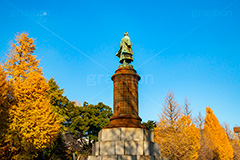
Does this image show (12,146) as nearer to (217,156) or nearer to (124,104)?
(124,104)

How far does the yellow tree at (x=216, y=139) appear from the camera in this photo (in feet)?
107

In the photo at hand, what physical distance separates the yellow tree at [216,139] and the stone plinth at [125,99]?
75.2 ft

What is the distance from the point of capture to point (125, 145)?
10.9m

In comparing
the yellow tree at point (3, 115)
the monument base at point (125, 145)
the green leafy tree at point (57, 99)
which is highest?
the green leafy tree at point (57, 99)

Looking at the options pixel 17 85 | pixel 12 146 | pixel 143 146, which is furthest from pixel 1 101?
pixel 143 146

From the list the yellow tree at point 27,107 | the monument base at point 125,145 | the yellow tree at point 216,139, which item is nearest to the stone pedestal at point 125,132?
the monument base at point 125,145

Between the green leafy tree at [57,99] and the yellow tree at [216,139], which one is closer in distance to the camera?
the green leafy tree at [57,99]

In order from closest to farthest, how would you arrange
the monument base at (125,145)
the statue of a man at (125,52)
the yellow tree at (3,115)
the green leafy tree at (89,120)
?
the monument base at (125,145) → the statue of a man at (125,52) → the yellow tree at (3,115) → the green leafy tree at (89,120)

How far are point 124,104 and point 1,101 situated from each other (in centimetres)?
1032

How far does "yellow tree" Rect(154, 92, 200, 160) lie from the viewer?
20.5 metres

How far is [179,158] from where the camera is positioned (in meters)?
20.4

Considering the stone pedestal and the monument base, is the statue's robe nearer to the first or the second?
the stone pedestal

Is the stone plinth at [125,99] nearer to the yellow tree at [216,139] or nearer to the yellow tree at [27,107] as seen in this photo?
the yellow tree at [27,107]

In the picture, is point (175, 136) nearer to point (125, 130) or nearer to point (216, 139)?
point (125, 130)
